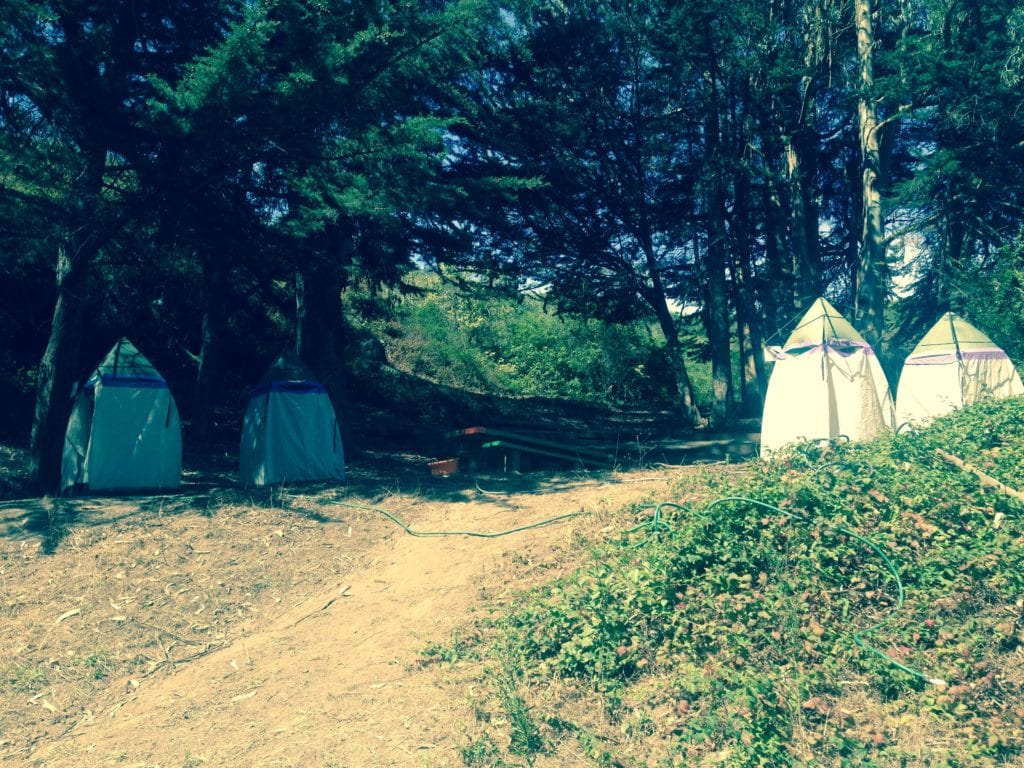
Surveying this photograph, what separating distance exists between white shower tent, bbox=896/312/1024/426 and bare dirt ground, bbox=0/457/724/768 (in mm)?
6035

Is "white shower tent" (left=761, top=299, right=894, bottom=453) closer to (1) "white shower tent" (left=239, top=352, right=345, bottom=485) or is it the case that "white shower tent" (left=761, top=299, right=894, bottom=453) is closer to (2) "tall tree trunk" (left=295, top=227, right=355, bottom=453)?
(1) "white shower tent" (left=239, top=352, right=345, bottom=485)

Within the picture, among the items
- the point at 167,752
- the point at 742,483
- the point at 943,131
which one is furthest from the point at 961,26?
the point at 167,752

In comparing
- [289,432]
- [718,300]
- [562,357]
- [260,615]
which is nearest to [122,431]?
[289,432]

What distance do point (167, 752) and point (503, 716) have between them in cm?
202

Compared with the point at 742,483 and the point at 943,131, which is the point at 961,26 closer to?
the point at 943,131

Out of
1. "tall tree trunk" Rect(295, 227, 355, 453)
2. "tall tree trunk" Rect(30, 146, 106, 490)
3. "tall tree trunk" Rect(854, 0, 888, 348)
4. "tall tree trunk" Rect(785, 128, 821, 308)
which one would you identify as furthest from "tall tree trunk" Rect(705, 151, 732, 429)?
"tall tree trunk" Rect(30, 146, 106, 490)

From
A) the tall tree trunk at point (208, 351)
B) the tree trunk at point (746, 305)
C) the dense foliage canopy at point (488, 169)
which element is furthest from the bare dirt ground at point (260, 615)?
the tree trunk at point (746, 305)

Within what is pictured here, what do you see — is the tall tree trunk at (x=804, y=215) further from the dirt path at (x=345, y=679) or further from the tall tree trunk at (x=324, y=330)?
the dirt path at (x=345, y=679)

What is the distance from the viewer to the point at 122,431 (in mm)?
11680

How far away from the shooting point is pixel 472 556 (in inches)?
311

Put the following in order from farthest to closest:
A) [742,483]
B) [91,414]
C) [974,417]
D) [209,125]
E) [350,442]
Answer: [350,442], [91,414], [974,417], [209,125], [742,483]

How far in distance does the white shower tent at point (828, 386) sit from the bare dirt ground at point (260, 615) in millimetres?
2655

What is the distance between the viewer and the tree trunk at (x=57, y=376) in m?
11.5

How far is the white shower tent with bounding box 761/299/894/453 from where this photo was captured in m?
11.8
